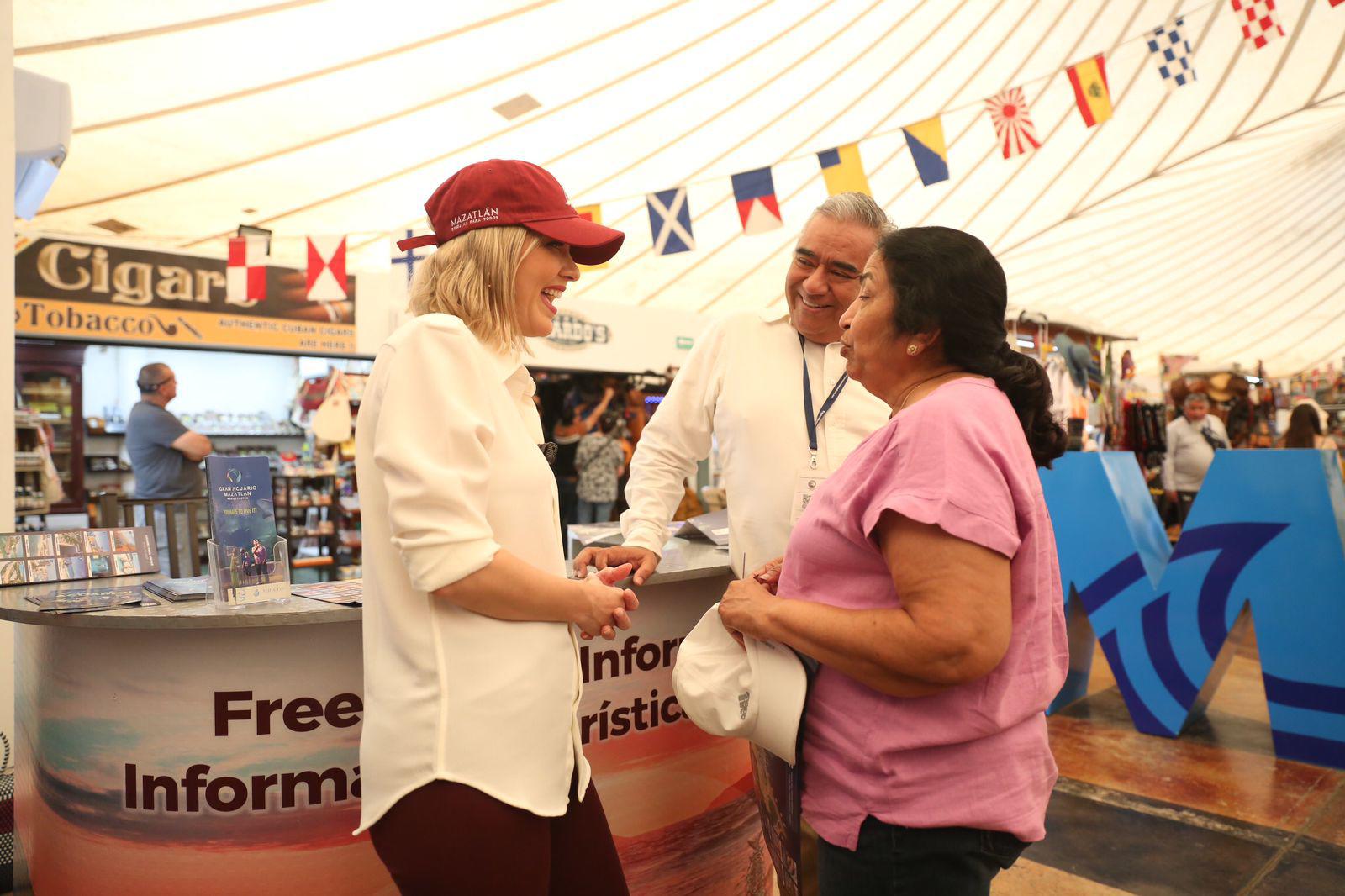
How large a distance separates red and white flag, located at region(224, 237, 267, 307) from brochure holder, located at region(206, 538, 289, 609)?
19.8ft

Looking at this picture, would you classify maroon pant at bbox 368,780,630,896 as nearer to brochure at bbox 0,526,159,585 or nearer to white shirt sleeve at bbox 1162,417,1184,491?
brochure at bbox 0,526,159,585

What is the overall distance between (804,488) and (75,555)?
180 cm

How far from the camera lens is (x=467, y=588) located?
3.18 ft

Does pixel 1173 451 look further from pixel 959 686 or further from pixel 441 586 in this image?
pixel 441 586

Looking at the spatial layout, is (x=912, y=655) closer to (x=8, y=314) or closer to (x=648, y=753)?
(x=648, y=753)

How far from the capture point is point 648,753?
77.0 inches

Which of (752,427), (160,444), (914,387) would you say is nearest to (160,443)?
(160,444)

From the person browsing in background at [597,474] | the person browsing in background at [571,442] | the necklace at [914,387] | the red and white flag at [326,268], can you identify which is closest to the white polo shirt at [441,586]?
the necklace at [914,387]

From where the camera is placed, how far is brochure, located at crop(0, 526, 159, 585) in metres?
1.97

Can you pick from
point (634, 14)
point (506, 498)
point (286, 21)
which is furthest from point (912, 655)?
point (634, 14)

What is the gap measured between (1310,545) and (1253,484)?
1.08 ft

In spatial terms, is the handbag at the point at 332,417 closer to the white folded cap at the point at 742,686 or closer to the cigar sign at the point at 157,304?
the cigar sign at the point at 157,304

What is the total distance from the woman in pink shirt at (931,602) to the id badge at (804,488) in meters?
0.57

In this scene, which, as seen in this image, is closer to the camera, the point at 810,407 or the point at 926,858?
the point at 926,858
